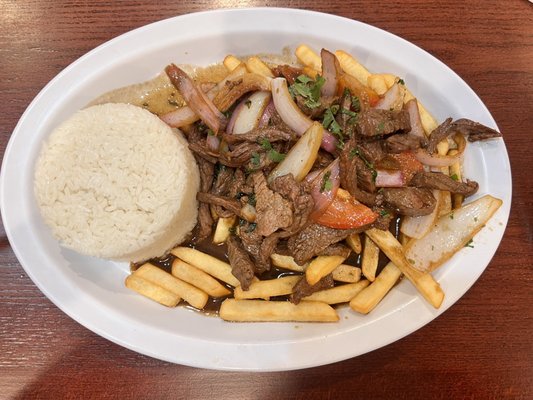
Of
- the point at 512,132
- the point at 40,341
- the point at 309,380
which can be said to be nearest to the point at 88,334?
the point at 40,341

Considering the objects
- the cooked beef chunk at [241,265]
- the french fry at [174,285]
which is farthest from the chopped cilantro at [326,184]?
the french fry at [174,285]

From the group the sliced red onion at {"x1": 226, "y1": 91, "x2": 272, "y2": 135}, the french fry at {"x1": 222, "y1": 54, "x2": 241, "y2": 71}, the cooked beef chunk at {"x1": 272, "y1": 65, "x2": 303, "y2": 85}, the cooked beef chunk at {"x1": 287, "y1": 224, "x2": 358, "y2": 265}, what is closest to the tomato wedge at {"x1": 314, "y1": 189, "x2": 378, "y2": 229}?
the cooked beef chunk at {"x1": 287, "y1": 224, "x2": 358, "y2": 265}

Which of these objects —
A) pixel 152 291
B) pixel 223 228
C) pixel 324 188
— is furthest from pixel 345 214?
pixel 152 291

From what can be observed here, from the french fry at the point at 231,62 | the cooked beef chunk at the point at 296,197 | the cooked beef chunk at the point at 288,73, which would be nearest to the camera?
the cooked beef chunk at the point at 296,197

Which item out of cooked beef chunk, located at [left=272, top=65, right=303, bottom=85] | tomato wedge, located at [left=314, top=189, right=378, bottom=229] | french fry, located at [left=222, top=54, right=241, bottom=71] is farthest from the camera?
french fry, located at [left=222, top=54, right=241, bottom=71]

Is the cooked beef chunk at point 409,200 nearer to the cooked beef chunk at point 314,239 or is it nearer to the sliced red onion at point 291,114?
the cooked beef chunk at point 314,239

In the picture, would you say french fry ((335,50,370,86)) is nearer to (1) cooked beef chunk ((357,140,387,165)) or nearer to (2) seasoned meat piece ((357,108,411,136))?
(2) seasoned meat piece ((357,108,411,136))
